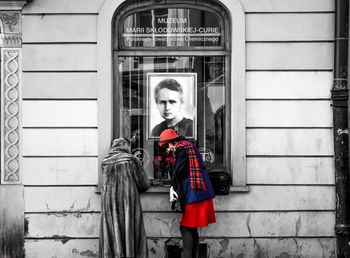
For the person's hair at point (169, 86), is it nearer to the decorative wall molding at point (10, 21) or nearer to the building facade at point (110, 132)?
the building facade at point (110, 132)

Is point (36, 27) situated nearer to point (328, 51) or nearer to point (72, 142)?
point (72, 142)

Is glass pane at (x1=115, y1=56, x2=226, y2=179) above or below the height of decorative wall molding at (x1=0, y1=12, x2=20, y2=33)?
below

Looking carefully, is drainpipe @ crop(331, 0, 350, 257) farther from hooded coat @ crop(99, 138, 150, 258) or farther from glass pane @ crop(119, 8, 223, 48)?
hooded coat @ crop(99, 138, 150, 258)

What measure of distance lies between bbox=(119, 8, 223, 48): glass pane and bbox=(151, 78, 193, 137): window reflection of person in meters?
0.61

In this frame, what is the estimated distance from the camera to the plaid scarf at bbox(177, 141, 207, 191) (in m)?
6.38

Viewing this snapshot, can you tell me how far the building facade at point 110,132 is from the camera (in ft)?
24.3

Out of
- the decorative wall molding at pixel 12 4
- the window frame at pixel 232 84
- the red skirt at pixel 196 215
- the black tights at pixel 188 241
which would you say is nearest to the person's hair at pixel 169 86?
the window frame at pixel 232 84

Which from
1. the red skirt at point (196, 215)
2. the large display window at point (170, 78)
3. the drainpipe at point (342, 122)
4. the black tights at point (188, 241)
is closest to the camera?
the red skirt at point (196, 215)

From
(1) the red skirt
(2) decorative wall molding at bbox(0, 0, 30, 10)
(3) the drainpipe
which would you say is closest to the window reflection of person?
(1) the red skirt

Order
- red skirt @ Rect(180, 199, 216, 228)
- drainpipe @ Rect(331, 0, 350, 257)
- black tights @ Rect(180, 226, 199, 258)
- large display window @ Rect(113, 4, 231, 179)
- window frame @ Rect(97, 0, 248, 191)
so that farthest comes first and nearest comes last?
large display window @ Rect(113, 4, 231, 179)
window frame @ Rect(97, 0, 248, 191)
drainpipe @ Rect(331, 0, 350, 257)
black tights @ Rect(180, 226, 199, 258)
red skirt @ Rect(180, 199, 216, 228)

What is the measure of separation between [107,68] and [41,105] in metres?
1.08

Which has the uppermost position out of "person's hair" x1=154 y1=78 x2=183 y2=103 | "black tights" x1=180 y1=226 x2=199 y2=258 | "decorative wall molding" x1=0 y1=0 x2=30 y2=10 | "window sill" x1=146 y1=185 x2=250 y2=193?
"decorative wall molding" x1=0 y1=0 x2=30 y2=10

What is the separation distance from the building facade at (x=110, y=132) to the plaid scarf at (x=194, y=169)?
109 centimetres

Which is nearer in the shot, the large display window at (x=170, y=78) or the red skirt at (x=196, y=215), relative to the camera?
the red skirt at (x=196, y=215)
